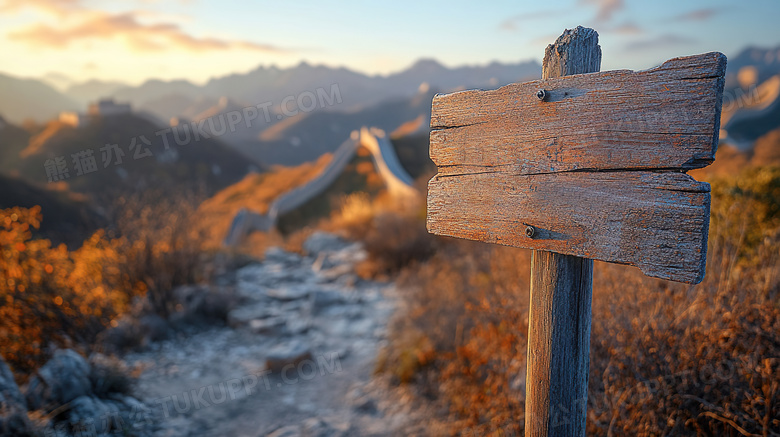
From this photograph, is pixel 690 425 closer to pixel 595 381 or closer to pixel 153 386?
pixel 595 381

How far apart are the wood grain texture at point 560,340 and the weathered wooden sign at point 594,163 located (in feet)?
0.62

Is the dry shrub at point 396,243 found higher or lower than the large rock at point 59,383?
higher

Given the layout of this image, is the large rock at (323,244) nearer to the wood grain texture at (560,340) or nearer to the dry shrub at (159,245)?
the dry shrub at (159,245)

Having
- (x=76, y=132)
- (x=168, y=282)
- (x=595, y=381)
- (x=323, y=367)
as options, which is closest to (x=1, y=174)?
(x=76, y=132)

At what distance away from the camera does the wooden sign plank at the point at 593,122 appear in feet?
3.51

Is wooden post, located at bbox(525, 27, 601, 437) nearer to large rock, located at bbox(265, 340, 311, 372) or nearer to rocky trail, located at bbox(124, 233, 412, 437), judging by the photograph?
rocky trail, located at bbox(124, 233, 412, 437)

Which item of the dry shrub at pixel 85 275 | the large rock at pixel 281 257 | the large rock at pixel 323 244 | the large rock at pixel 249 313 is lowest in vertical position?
the large rock at pixel 249 313

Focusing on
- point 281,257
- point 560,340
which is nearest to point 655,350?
point 560,340

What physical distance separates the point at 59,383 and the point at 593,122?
379 cm

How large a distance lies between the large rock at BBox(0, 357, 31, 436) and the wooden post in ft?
9.83

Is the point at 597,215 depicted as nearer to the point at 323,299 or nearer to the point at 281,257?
the point at 323,299

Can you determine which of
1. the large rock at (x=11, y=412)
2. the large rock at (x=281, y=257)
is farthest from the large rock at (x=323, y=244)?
the large rock at (x=11, y=412)

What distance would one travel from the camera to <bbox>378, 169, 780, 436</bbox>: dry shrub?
6.67 feet

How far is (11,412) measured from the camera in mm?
2479
